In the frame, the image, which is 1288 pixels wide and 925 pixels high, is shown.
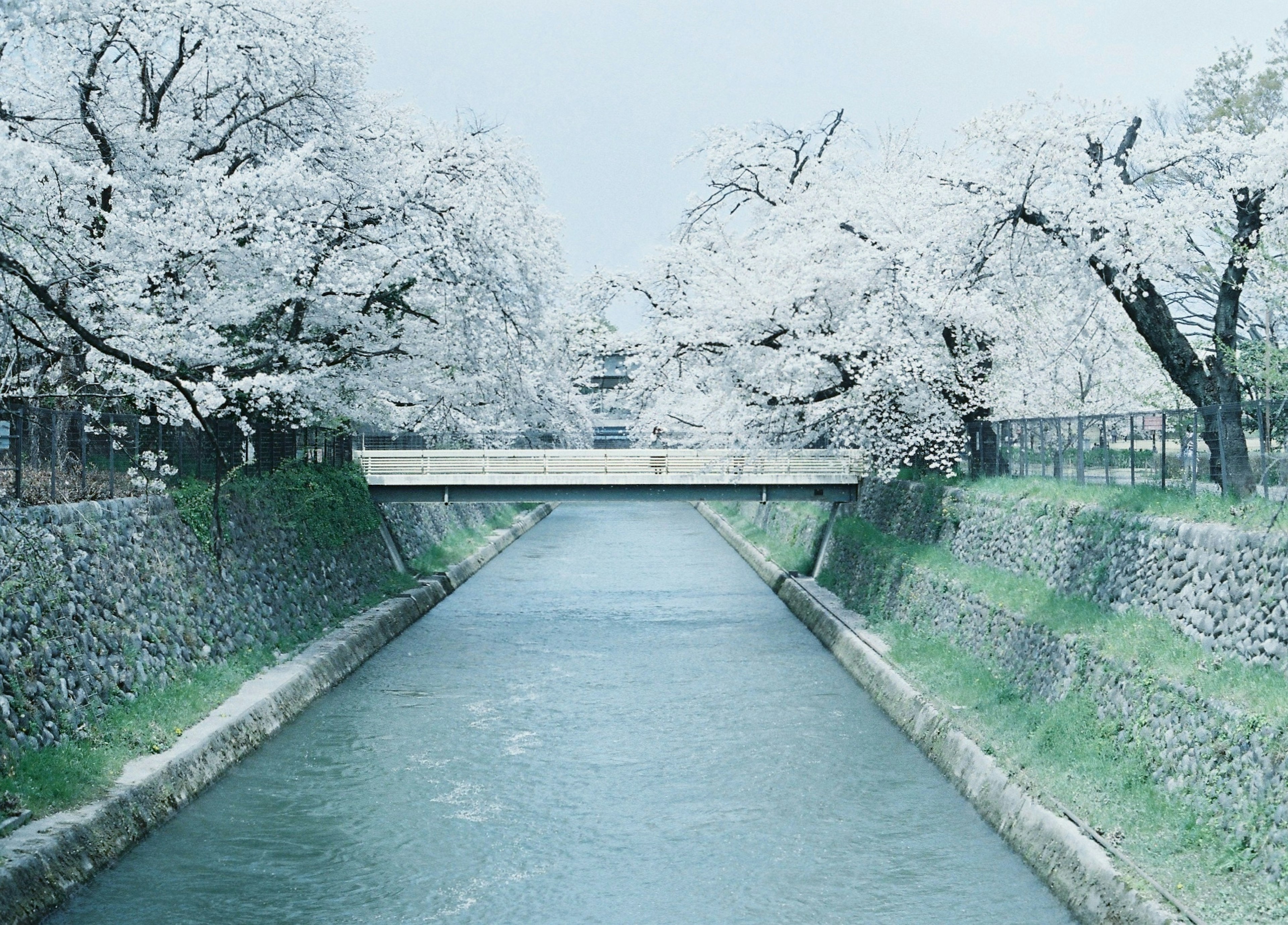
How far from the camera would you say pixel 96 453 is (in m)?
20.7

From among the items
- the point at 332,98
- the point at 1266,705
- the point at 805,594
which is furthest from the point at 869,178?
the point at 1266,705

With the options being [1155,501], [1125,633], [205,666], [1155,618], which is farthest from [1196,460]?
[205,666]

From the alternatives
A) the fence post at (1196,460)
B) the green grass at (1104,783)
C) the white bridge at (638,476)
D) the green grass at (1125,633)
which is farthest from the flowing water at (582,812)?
the white bridge at (638,476)

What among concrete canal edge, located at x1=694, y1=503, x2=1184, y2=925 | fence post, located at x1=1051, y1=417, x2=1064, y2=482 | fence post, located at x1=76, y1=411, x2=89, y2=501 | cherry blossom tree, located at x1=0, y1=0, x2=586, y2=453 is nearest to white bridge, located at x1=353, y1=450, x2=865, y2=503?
cherry blossom tree, located at x1=0, y1=0, x2=586, y2=453

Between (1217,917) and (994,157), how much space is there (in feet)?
52.0

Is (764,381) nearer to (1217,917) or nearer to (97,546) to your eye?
(97,546)

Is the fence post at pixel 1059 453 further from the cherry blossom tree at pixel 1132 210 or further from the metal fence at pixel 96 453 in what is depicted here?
the metal fence at pixel 96 453

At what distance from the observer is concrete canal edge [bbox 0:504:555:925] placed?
1244 centimetres

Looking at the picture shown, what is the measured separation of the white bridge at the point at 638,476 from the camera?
3431 centimetres

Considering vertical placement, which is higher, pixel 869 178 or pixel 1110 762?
pixel 869 178

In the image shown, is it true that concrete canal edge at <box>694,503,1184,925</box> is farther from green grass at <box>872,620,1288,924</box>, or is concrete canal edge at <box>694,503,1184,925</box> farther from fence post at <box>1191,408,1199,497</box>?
fence post at <box>1191,408,1199,497</box>

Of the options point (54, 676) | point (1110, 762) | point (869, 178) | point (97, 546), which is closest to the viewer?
point (1110, 762)

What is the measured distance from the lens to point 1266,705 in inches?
480

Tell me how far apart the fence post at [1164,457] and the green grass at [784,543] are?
62.6 ft
